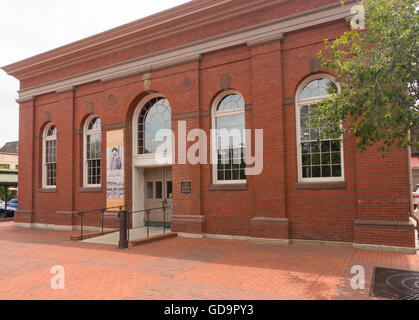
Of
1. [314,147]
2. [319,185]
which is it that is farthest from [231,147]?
[319,185]

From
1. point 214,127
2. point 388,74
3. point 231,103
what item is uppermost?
point 231,103

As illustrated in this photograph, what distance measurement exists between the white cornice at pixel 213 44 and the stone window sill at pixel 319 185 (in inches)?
191

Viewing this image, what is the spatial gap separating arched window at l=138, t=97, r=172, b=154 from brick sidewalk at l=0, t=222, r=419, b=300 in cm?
433

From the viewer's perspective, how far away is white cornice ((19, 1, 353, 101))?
10.3 meters

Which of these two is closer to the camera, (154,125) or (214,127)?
(214,127)

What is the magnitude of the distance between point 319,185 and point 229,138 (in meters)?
3.59

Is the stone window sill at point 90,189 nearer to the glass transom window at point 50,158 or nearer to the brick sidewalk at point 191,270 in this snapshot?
the glass transom window at point 50,158

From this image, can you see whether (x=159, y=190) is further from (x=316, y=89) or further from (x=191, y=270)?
(x=316, y=89)

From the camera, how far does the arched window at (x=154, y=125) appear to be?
541 inches

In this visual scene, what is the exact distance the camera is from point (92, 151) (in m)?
15.7

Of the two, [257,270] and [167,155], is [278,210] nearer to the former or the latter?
[257,270]

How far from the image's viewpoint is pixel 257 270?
735cm

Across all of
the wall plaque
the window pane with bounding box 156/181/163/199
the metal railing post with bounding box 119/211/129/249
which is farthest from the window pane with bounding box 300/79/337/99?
the metal railing post with bounding box 119/211/129/249

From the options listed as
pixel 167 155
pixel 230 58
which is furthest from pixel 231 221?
pixel 230 58
